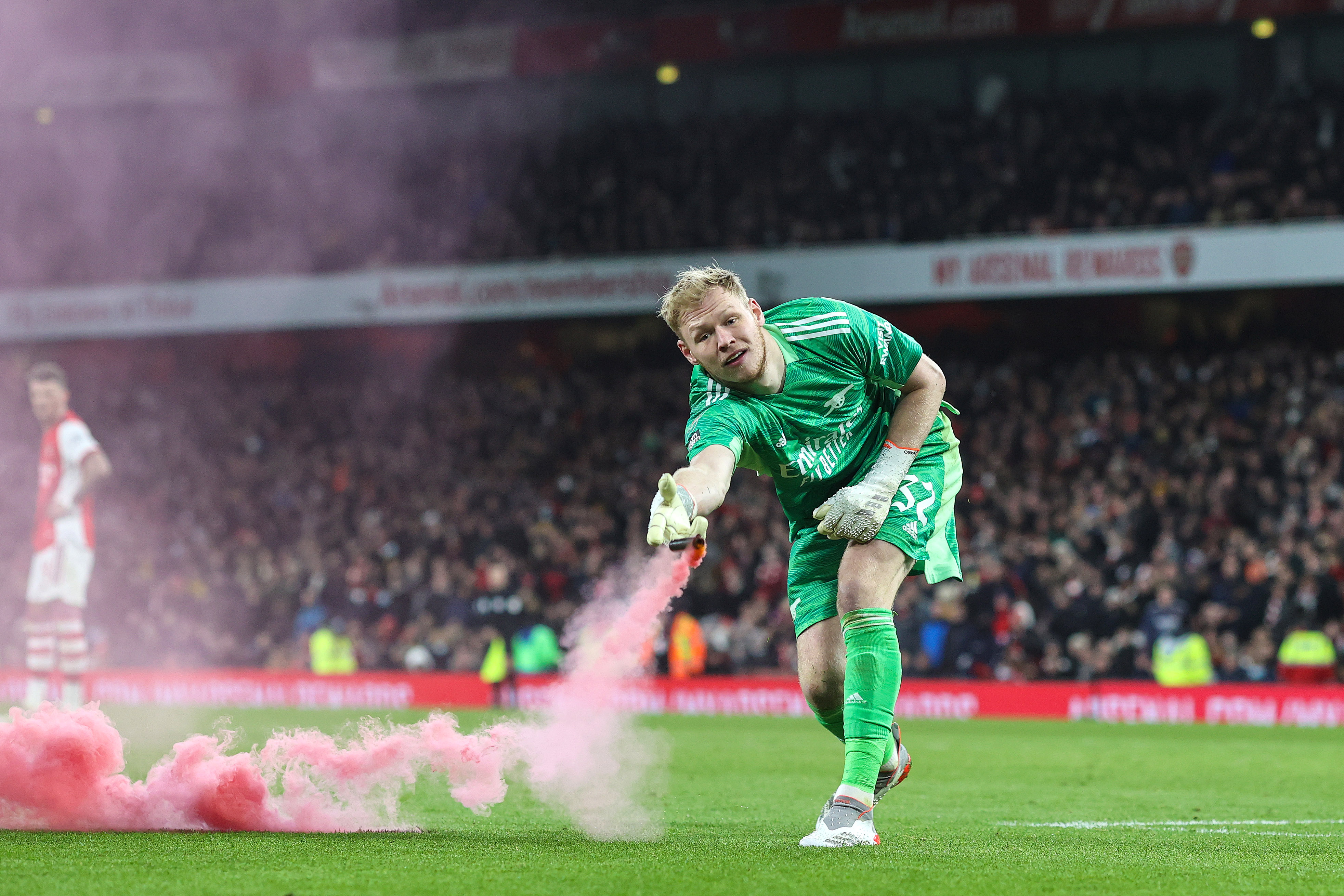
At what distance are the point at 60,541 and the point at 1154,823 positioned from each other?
7.41 meters

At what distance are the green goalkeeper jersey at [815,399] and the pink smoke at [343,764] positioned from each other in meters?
0.50

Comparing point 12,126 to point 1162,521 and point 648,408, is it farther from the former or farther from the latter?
point 1162,521

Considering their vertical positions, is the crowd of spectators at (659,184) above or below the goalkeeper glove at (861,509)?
above

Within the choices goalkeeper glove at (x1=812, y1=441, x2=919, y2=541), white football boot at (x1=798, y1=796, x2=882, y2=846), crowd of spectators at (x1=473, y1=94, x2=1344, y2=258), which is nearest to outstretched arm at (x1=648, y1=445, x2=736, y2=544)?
goalkeeper glove at (x1=812, y1=441, x2=919, y2=541)

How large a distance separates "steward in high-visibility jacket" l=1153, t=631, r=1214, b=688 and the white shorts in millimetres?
10486

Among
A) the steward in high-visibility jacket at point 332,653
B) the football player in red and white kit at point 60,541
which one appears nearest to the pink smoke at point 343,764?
the football player in red and white kit at point 60,541

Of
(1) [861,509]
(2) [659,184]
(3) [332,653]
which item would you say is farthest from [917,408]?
(2) [659,184]

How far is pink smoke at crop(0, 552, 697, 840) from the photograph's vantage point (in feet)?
17.8

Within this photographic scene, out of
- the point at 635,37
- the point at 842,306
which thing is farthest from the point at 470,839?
the point at 635,37

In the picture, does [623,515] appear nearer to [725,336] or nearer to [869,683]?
[869,683]

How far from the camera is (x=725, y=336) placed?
514 centimetres

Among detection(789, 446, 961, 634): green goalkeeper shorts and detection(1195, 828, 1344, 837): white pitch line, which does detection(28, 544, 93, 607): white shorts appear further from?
detection(1195, 828, 1344, 837): white pitch line

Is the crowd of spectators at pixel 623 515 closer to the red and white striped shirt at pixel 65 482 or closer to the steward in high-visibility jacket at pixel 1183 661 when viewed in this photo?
the steward in high-visibility jacket at pixel 1183 661

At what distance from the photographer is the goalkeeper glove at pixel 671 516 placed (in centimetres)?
427
